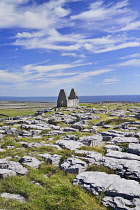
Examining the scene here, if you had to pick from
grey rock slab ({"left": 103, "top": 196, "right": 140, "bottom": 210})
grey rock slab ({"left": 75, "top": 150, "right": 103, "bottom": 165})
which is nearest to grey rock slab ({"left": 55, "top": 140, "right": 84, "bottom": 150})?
grey rock slab ({"left": 75, "top": 150, "right": 103, "bottom": 165})

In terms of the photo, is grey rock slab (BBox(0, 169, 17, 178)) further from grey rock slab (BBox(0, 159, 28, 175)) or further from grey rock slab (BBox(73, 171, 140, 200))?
grey rock slab (BBox(73, 171, 140, 200))

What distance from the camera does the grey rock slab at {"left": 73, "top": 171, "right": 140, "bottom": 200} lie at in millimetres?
6180

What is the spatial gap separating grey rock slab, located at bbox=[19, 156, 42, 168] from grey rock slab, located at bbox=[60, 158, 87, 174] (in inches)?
49.1

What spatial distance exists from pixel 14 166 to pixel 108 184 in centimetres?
425

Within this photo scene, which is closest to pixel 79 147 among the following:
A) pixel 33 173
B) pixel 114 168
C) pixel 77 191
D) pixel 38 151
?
pixel 38 151

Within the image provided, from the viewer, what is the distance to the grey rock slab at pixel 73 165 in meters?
8.24

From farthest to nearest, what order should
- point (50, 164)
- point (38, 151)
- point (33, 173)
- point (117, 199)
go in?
point (38, 151)
point (50, 164)
point (33, 173)
point (117, 199)

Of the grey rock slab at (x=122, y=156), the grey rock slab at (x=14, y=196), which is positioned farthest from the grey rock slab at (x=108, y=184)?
the grey rock slab at (x=122, y=156)

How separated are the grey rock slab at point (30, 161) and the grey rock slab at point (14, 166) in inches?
16.2

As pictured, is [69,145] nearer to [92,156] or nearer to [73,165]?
[92,156]

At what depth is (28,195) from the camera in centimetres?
623

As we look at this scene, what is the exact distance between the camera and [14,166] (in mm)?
8461

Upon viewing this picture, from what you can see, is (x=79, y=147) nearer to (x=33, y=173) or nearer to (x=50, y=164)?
(x=50, y=164)

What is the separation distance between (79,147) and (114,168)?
3.98 m
